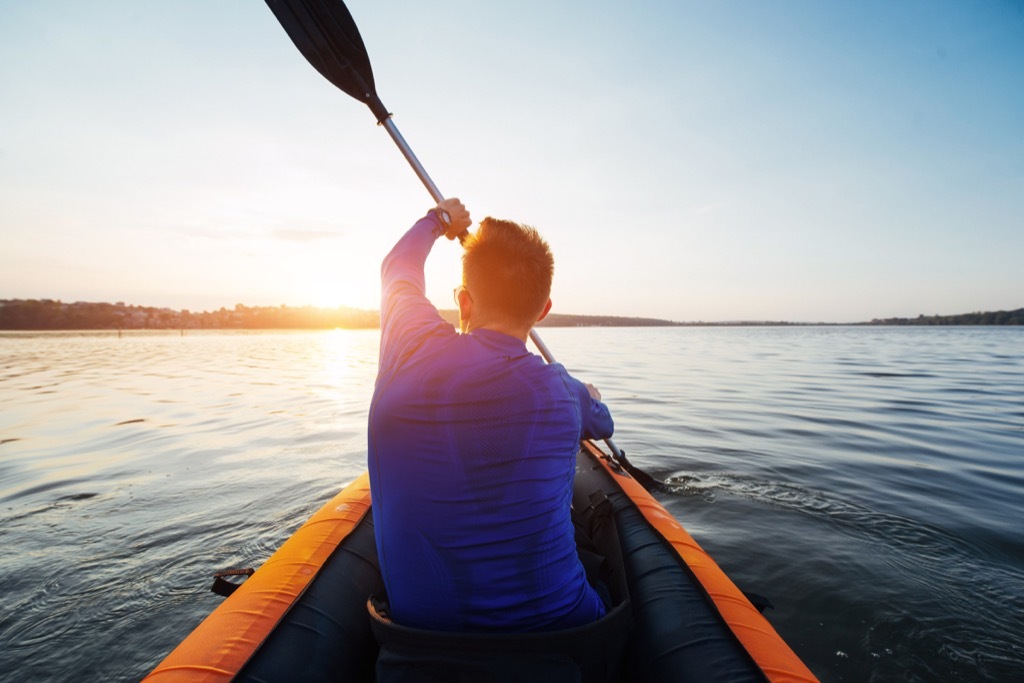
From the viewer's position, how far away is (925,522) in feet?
16.4

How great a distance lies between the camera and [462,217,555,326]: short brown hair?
6.03 ft

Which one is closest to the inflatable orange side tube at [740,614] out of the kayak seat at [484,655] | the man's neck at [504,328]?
the kayak seat at [484,655]

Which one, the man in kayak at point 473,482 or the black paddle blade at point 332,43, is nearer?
the man in kayak at point 473,482

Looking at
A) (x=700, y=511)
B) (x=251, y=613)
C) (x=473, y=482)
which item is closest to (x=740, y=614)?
(x=473, y=482)

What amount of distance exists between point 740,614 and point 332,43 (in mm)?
4752

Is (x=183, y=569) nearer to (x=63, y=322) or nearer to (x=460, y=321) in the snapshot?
(x=460, y=321)

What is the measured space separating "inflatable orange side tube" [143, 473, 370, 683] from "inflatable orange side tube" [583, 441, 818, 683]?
2007 millimetres

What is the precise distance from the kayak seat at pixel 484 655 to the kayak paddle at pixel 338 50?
225 centimetres

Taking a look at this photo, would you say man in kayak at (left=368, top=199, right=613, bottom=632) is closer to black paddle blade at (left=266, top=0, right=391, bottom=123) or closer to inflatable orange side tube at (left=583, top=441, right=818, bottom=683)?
inflatable orange side tube at (left=583, top=441, right=818, bottom=683)

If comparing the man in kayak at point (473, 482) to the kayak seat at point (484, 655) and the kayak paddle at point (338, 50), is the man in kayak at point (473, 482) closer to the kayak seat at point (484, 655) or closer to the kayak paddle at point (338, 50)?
the kayak seat at point (484, 655)

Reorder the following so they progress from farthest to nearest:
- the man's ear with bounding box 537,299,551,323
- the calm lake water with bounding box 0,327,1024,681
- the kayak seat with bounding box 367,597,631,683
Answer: the calm lake water with bounding box 0,327,1024,681, the man's ear with bounding box 537,299,551,323, the kayak seat with bounding box 367,597,631,683

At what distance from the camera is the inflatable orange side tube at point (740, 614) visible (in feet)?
6.04

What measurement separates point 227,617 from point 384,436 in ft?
4.36

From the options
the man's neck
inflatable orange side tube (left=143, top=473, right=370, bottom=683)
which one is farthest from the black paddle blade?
inflatable orange side tube (left=143, top=473, right=370, bottom=683)
